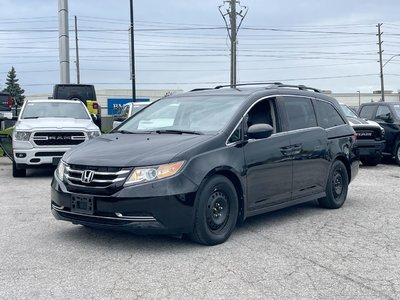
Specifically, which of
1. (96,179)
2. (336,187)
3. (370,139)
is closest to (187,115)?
(96,179)

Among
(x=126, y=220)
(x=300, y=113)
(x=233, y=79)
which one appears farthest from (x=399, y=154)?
(x=233, y=79)

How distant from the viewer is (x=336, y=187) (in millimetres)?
7945

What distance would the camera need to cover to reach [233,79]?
2734 centimetres

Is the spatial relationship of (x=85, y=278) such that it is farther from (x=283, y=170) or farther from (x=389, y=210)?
(x=389, y=210)

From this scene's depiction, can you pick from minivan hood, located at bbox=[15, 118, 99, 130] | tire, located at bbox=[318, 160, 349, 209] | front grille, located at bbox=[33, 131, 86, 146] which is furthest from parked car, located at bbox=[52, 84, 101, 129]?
tire, located at bbox=[318, 160, 349, 209]

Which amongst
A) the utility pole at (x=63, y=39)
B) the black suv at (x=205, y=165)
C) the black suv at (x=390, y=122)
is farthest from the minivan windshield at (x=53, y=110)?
the utility pole at (x=63, y=39)

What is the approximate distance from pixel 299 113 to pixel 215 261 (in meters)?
2.97

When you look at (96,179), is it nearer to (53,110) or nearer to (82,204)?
(82,204)

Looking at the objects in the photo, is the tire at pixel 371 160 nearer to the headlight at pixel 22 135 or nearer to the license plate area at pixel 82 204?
the headlight at pixel 22 135

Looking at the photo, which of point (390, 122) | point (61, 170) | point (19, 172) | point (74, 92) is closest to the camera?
point (61, 170)

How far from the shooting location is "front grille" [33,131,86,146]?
444 inches

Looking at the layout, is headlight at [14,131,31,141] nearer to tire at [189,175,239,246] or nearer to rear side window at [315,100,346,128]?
rear side window at [315,100,346,128]

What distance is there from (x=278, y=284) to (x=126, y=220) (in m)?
1.66

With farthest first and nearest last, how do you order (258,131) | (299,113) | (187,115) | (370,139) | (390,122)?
(390,122), (370,139), (299,113), (187,115), (258,131)
